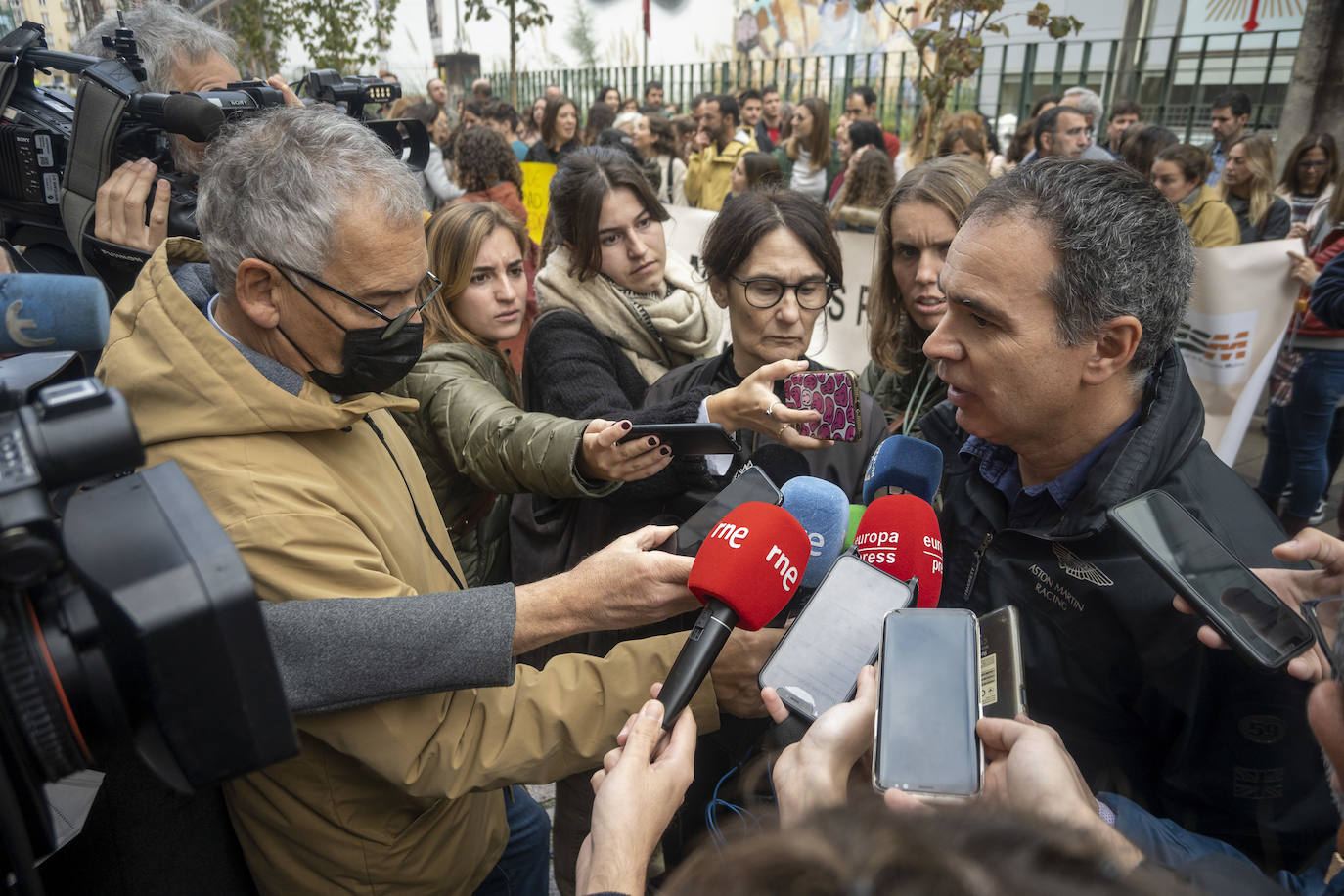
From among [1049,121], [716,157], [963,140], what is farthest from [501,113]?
[1049,121]

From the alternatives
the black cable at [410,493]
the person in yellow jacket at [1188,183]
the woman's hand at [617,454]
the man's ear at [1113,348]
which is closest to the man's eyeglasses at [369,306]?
the black cable at [410,493]

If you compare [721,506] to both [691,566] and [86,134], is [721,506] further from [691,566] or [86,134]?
[86,134]

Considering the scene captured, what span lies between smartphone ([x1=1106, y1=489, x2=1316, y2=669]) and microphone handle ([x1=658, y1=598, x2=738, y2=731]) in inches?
23.1

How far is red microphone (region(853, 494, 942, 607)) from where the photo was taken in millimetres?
1481

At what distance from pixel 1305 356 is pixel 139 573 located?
5.10 metres

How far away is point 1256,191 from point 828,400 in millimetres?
5106

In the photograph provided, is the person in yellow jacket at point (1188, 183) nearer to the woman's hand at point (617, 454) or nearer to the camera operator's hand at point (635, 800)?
the woman's hand at point (617, 454)

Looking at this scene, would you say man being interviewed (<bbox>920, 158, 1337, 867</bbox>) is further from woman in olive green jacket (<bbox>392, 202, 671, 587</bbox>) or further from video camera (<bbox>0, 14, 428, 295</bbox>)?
video camera (<bbox>0, 14, 428, 295</bbox>)

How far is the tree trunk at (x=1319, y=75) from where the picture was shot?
271 inches

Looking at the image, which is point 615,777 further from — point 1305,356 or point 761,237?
point 1305,356

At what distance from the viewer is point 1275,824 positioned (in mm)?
1316

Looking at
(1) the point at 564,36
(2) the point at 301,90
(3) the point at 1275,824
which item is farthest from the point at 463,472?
(1) the point at 564,36

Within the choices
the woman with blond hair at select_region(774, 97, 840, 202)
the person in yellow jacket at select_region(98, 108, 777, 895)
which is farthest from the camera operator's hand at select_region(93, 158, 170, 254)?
the woman with blond hair at select_region(774, 97, 840, 202)

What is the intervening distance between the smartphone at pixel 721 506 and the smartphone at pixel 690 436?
0.24m
